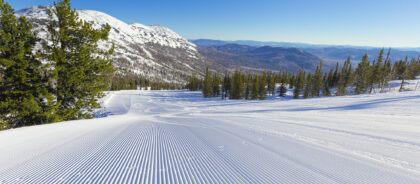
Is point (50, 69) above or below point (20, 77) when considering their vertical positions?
above

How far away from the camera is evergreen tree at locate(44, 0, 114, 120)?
11.1 metres

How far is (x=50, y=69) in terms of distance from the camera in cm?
1084

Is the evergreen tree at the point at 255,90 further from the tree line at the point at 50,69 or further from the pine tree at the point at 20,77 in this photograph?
the pine tree at the point at 20,77

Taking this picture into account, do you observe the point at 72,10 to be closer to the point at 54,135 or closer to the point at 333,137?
the point at 54,135

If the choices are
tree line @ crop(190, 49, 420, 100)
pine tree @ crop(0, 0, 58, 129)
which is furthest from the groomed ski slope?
tree line @ crop(190, 49, 420, 100)

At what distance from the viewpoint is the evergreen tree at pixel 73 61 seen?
437 inches

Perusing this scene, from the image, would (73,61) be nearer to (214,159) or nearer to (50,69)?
(50,69)

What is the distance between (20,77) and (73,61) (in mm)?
2854

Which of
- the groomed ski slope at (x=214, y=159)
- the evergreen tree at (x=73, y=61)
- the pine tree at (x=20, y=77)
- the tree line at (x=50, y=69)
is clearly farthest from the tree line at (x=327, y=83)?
the groomed ski slope at (x=214, y=159)

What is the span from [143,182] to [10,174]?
318 centimetres

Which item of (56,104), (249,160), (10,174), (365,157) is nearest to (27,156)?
(10,174)

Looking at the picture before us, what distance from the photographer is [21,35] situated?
10.4 metres

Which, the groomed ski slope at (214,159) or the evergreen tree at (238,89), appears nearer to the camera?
the groomed ski slope at (214,159)

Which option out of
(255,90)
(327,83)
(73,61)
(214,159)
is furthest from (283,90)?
(214,159)
